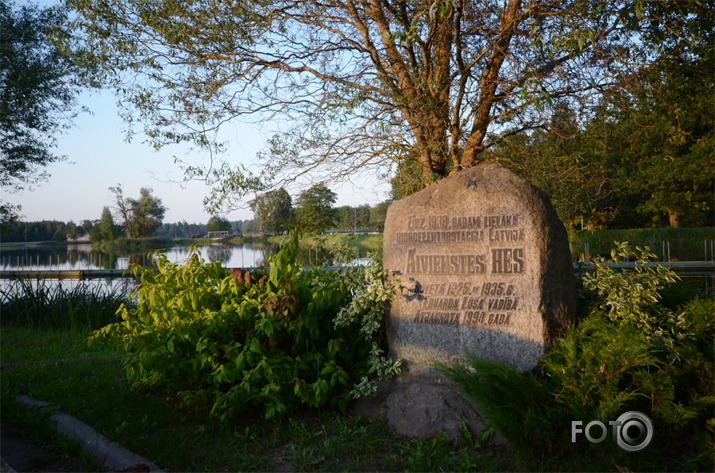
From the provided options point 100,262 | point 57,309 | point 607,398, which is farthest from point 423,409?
point 100,262

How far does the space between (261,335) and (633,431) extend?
328 cm

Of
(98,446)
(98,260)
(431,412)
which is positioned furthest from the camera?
(98,260)

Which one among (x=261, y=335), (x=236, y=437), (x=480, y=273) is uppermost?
(x=480, y=273)

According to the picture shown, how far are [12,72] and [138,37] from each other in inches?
333

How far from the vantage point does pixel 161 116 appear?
8.38 meters

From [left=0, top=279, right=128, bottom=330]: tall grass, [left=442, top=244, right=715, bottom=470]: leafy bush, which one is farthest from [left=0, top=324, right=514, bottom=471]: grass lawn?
[left=0, top=279, right=128, bottom=330]: tall grass

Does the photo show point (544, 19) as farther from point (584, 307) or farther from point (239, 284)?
point (239, 284)

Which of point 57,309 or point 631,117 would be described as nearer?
point 631,117

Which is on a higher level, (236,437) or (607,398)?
(607,398)

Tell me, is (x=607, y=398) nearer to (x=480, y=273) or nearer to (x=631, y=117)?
(x=480, y=273)

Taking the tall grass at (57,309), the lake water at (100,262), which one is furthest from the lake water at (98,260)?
the tall grass at (57,309)

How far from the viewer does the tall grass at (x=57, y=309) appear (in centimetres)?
1009

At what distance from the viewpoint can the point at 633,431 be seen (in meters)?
3.87

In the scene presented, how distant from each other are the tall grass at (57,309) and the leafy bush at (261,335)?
4.82m
